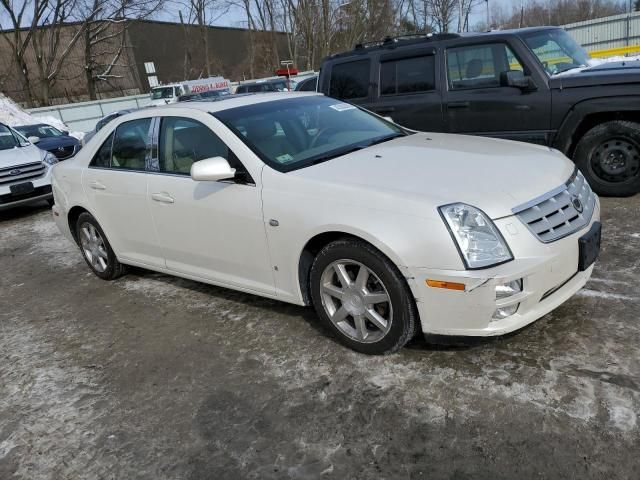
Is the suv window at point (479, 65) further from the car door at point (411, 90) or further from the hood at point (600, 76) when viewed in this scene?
→ the hood at point (600, 76)

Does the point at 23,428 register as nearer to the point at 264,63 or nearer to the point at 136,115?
the point at 136,115

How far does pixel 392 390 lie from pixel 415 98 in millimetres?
Answer: 4483

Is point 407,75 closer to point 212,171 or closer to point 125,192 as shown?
point 125,192

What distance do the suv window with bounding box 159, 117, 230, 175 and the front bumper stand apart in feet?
5.64

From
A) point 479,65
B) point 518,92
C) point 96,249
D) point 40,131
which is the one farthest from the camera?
point 40,131

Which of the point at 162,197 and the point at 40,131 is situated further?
the point at 40,131

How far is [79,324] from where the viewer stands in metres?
4.44

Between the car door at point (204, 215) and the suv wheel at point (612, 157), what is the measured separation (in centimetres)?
392

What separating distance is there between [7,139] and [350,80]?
6795 millimetres

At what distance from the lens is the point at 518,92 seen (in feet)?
19.4

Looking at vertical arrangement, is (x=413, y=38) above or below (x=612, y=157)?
above

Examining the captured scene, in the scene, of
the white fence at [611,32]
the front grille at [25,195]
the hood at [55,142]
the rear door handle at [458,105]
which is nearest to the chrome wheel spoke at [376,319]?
the rear door handle at [458,105]

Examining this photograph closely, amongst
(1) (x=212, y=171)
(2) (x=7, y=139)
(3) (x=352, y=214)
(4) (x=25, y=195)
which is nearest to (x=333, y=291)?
(3) (x=352, y=214)

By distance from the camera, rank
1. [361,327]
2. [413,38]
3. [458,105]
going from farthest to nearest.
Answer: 1. [413,38]
2. [458,105]
3. [361,327]
